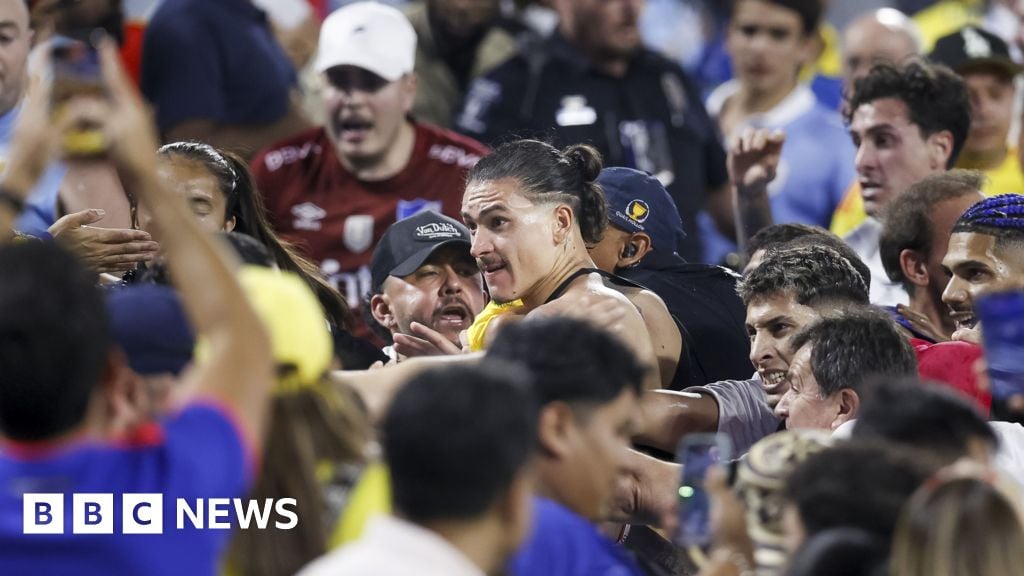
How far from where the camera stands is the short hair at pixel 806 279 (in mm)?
5453

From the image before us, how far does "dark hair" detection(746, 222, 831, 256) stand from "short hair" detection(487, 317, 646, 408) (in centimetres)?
289

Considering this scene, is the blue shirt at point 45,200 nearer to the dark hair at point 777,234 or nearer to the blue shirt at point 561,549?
the dark hair at point 777,234

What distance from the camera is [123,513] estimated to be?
2961mm

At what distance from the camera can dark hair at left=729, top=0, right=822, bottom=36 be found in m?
8.94

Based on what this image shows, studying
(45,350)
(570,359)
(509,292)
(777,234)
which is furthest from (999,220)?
(45,350)

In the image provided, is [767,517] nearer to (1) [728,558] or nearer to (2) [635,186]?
(1) [728,558]

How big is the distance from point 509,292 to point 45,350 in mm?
2867

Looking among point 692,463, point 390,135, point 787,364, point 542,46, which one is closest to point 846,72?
point 542,46

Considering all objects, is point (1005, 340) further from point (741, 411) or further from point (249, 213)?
point (249, 213)

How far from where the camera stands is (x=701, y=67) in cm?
1070

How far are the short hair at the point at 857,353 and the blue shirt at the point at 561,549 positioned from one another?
1421 mm

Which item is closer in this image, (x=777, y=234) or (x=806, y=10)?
(x=777, y=234)

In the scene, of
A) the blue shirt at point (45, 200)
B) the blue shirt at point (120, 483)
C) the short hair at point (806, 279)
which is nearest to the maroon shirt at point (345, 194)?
the blue shirt at point (45, 200)

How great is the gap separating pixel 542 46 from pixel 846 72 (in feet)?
5.30
